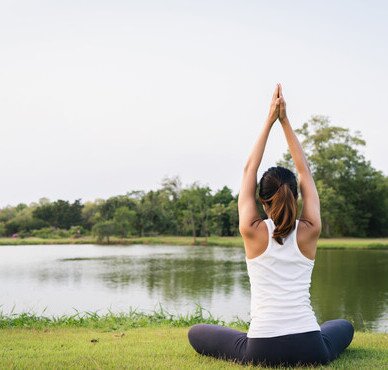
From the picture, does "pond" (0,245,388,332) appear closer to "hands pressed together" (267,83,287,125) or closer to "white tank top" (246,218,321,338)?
"white tank top" (246,218,321,338)

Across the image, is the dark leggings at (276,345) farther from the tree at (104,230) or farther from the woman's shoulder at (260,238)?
the tree at (104,230)

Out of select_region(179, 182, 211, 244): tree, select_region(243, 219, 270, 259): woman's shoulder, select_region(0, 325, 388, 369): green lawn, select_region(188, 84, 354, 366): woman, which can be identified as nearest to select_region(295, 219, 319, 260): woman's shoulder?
select_region(188, 84, 354, 366): woman

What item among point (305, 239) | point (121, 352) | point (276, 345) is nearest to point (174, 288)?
point (121, 352)

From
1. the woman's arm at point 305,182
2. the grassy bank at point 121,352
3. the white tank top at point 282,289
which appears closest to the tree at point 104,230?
the grassy bank at point 121,352

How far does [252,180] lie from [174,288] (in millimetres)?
11854

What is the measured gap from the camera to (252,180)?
2529 mm

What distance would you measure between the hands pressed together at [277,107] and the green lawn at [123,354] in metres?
1.26

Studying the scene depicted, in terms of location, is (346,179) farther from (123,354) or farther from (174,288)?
(123,354)

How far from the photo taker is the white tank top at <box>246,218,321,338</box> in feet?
7.93

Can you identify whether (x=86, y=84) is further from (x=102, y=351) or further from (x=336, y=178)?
(x=102, y=351)

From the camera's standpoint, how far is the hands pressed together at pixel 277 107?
262 cm

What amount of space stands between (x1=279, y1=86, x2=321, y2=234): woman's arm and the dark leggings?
51 cm

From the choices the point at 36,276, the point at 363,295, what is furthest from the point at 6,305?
the point at 363,295

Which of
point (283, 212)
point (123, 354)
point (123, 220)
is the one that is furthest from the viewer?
point (123, 220)
